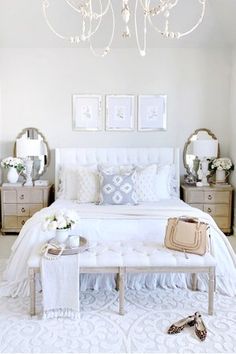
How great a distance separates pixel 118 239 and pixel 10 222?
2.26 m

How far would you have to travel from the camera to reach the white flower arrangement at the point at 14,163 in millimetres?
5242

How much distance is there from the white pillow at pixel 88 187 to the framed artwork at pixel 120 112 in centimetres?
111

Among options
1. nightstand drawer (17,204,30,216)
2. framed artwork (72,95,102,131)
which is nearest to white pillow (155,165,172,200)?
framed artwork (72,95,102,131)

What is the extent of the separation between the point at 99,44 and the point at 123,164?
182cm

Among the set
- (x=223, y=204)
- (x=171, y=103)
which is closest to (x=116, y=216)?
(x=223, y=204)

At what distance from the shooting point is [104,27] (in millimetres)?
5082

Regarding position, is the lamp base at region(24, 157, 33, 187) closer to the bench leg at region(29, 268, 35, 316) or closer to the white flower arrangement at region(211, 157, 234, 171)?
the bench leg at region(29, 268, 35, 316)

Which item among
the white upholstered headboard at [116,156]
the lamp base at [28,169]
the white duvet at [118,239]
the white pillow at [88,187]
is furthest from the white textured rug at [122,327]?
the white upholstered headboard at [116,156]

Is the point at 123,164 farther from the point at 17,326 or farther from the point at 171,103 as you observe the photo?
the point at 17,326

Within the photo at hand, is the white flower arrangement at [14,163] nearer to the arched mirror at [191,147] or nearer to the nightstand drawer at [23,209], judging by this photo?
the nightstand drawer at [23,209]

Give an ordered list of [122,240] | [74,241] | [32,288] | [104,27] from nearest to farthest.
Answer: [32,288] → [74,241] → [122,240] → [104,27]

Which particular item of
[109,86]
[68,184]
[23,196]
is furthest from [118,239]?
[109,86]

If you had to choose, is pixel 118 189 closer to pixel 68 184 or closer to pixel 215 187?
pixel 68 184

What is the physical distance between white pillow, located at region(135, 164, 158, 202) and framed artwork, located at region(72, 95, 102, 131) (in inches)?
49.7
